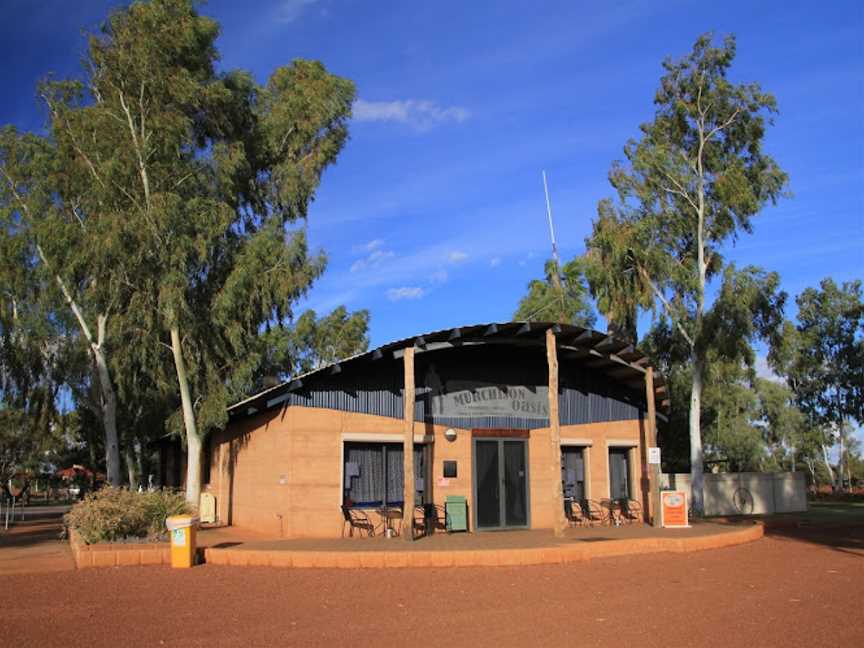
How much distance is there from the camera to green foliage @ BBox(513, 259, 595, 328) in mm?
40500

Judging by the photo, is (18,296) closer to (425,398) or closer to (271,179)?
(271,179)

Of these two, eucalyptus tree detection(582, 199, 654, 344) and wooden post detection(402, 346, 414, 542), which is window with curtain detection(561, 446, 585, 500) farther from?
eucalyptus tree detection(582, 199, 654, 344)

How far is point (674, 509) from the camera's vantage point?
58.8ft

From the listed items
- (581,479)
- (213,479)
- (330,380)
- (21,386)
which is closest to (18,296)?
(21,386)

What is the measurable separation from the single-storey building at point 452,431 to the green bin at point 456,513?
12.1 inches

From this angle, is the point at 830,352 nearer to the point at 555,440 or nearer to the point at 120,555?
the point at 555,440

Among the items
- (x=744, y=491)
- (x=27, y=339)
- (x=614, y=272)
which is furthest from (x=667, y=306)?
(x=27, y=339)

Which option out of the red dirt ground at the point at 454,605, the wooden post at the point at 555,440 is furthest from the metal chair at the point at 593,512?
the red dirt ground at the point at 454,605

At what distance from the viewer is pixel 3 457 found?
4300 cm

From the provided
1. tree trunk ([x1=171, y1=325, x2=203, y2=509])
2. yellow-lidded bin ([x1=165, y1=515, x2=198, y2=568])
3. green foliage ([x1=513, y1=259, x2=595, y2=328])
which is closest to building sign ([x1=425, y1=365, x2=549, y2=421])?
tree trunk ([x1=171, y1=325, x2=203, y2=509])

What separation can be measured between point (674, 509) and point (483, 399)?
16.4 feet

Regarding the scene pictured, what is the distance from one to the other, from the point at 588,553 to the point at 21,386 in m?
23.5

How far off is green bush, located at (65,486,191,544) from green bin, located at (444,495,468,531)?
5.75 m

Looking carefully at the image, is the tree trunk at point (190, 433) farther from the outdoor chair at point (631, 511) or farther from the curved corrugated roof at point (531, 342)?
the outdoor chair at point (631, 511)
